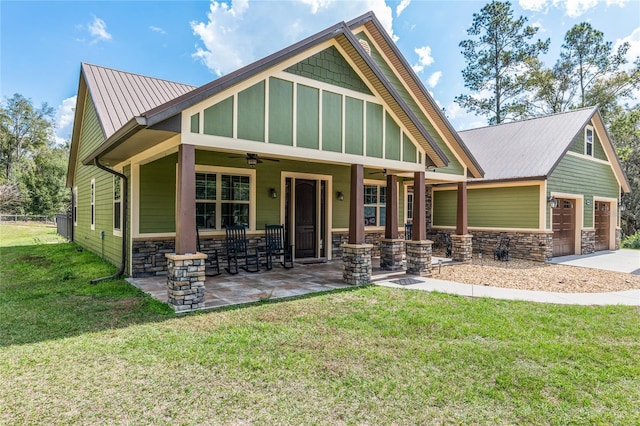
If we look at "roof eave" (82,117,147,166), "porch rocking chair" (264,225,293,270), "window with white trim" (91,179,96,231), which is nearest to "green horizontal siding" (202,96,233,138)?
"roof eave" (82,117,147,166)

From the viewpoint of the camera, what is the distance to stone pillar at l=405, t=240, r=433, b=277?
8266 mm

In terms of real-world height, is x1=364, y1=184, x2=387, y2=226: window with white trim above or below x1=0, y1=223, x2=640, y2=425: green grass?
above

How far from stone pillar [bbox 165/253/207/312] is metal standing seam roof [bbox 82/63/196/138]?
4624mm

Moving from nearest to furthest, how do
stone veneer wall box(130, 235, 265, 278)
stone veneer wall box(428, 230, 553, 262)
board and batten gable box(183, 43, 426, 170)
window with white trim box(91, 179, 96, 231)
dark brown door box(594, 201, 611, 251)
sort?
board and batten gable box(183, 43, 426, 170) < stone veneer wall box(130, 235, 265, 278) < window with white trim box(91, 179, 96, 231) < stone veneer wall box(428, 230, 553, 262) < dark brown door box(594, 201, 611, 251)

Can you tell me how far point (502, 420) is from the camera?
2.67m

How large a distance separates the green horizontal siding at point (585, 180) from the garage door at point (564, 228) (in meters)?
0.56

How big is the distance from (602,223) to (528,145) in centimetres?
560

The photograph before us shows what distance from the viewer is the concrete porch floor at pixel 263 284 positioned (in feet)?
19.1

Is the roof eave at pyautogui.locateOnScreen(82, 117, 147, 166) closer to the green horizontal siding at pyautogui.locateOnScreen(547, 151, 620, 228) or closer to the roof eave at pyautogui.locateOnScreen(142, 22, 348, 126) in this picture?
the roof eave at pyautogui.locateOnScreen(142, 22, 348, 126)

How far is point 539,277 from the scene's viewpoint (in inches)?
337

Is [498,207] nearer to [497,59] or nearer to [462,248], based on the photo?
[462,248]

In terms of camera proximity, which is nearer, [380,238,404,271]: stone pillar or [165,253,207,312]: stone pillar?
[165,253,207,312]: stone pillar

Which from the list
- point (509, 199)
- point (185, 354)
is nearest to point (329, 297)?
point (185, 354)

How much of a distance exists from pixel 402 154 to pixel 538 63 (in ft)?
67.9
